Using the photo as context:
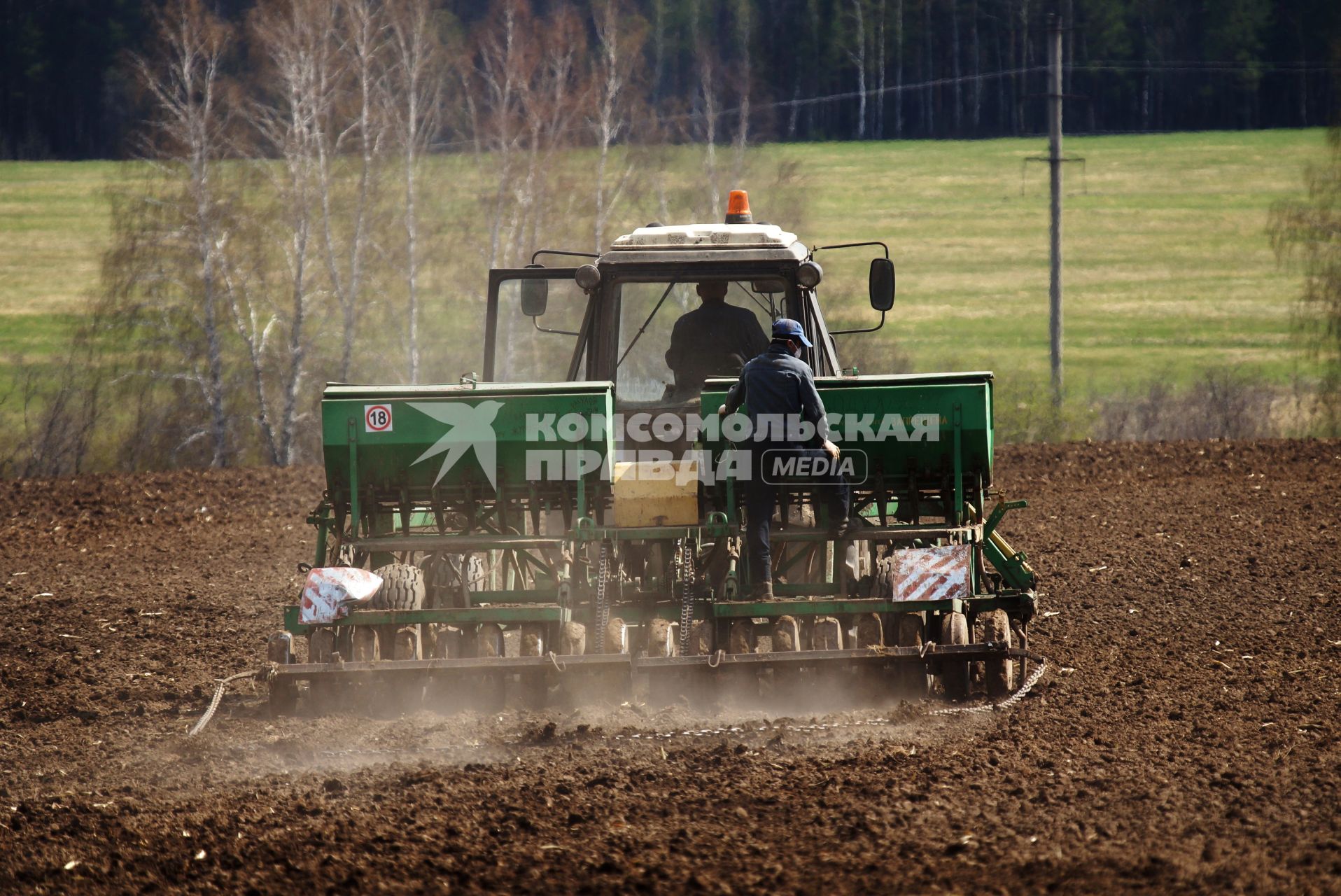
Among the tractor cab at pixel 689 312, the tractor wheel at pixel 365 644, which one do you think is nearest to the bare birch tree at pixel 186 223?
the tractor cab at pixel 689 312

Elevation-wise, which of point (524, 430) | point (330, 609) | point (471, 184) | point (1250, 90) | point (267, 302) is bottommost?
point (330, 609)

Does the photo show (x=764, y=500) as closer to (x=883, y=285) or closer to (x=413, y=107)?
(x=883, y=285)

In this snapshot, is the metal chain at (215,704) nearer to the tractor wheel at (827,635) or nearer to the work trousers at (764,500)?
the work trousers at (764,500)

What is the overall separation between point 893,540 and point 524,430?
7.19 feet

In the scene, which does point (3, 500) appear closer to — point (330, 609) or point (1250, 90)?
point (330, 609)

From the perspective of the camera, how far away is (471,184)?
32406 millimetres

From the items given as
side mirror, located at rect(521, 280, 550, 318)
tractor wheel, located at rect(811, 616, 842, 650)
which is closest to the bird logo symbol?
side mirror, located at rect(521, 280, 550, 318)

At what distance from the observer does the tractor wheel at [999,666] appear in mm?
7898

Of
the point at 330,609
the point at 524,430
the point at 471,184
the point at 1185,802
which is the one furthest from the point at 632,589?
the point at 471,184

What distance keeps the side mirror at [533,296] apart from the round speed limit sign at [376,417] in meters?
1.23

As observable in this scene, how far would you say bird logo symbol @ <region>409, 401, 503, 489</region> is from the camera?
8336mm

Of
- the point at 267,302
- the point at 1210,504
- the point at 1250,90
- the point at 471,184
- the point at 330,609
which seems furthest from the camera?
the point at 1250,90

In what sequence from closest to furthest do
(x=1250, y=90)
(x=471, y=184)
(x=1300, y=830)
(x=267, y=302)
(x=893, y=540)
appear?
(x=1300, y=830)
(x=893, y=540)
(x=267, y=302)
(x=471, y=184)
(x=1250, y=90)

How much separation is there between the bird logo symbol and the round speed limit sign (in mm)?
141
